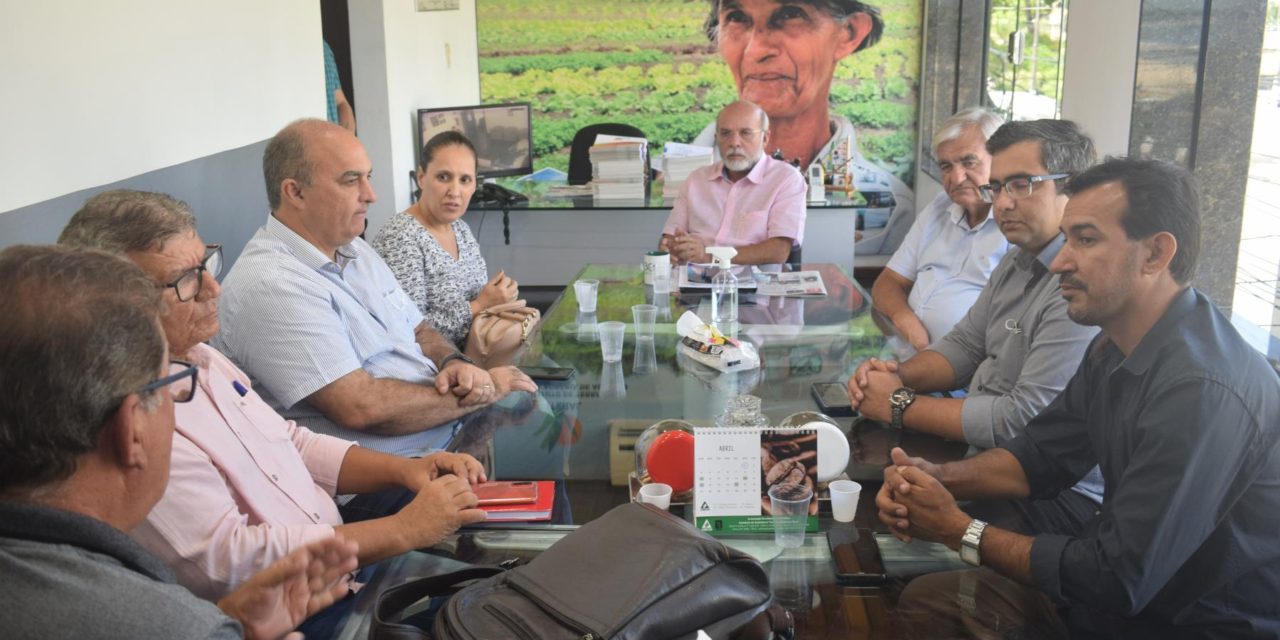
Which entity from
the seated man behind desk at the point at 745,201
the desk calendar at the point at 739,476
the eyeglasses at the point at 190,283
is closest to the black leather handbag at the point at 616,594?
the desk calendar at the point at 739,476

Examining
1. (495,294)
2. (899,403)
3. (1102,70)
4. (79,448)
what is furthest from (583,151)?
(79,448)

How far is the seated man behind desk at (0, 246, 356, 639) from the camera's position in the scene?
38.3 inches

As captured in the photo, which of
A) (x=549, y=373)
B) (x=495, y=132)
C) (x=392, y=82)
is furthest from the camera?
(x=495, y=132)

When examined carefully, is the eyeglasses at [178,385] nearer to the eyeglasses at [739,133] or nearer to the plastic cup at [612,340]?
the plastic cup at [612,340]

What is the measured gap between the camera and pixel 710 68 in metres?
6.68

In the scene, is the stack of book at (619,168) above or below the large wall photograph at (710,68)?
below

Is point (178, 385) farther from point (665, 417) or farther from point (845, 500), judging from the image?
point (665, 417)

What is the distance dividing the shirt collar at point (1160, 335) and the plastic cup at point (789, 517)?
0.55m

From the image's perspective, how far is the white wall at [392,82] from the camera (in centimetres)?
509

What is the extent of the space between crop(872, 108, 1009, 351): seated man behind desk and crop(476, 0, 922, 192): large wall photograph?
3206 mm

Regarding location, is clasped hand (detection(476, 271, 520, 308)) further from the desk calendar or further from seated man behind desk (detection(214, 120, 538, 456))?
the desk calendar

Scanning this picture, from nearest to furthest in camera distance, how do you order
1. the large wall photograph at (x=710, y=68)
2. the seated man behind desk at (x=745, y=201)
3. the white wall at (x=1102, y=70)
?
the white wall at (x=1102, y=70), the seated man behind desk at (x=745, y=201), the large wall photograph at (x=710, y=68)

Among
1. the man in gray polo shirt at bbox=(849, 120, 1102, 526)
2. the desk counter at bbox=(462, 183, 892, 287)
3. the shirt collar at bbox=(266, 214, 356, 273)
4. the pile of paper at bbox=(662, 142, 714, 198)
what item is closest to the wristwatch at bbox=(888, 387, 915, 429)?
the man in gray polo shirt at bbox=(849, 120, 1102, 526)

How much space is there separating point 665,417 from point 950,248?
5.22ft
